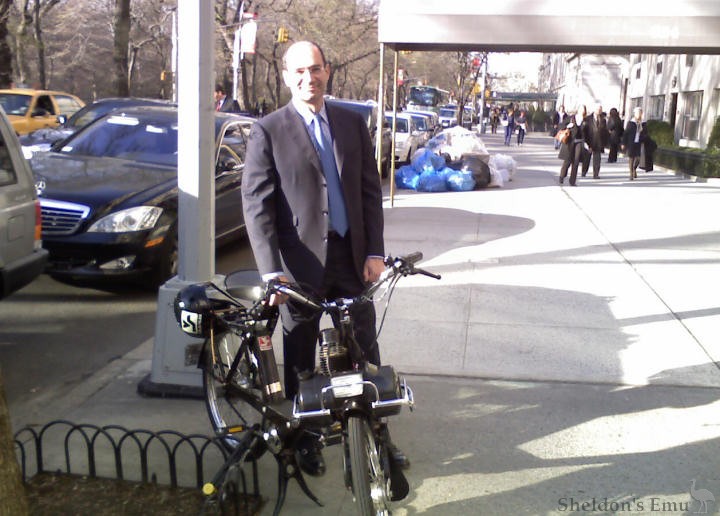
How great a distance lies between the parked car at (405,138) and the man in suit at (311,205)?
16.8 meters

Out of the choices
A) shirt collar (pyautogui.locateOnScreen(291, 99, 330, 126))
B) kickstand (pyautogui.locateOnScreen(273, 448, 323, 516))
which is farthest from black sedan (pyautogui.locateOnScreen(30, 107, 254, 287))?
kickstand (pyautogui.locateOnScreen(273, 448, 323, 516))

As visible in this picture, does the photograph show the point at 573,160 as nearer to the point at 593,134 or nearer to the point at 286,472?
the point at 593,134

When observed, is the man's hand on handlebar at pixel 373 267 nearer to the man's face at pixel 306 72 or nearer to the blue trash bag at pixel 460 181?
the man's face at pixel 306 72

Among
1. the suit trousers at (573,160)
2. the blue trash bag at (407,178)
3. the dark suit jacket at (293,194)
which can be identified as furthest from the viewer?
the suit trousers at (573,160)

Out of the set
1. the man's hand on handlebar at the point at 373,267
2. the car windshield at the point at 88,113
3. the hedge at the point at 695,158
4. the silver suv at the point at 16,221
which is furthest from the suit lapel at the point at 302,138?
the hedge at the point at 695,158

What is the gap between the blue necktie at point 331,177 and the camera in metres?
3.62

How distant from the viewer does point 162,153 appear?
8.29 m

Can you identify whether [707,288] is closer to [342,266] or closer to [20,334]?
[342,266]

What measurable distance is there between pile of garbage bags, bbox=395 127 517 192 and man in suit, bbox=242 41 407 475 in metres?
12.1

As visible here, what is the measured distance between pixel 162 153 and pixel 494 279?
12.3 feet

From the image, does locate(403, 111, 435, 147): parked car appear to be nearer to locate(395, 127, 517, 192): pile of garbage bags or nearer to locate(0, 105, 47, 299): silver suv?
locate(395, 127, 517, 192): pile of garbage bags

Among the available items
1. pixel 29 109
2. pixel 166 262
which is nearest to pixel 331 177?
pixel 166 262

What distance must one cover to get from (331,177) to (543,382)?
2.33 metres

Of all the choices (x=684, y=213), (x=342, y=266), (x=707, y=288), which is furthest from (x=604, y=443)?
(x=684, y=213)
